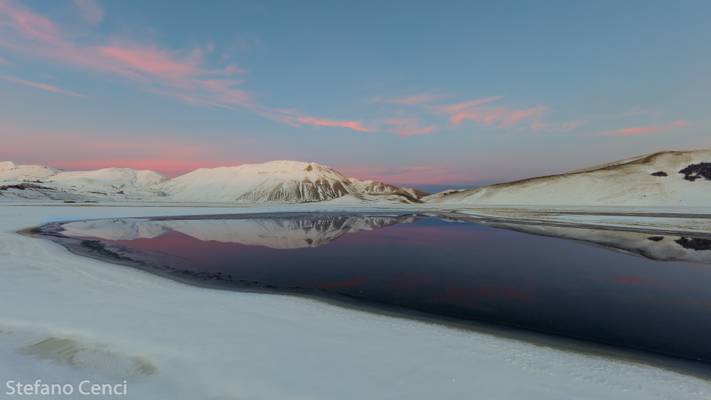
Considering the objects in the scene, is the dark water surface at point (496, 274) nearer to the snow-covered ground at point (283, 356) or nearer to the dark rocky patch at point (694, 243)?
the dark rocky patch at point (694, 243)

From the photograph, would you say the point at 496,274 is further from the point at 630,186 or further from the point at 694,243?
the point at 630,186

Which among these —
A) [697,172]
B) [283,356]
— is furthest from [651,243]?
[697,172]

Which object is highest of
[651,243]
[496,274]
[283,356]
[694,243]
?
[283,356]

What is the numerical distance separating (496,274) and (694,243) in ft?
76.2

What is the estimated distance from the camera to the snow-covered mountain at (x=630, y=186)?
97.5 m

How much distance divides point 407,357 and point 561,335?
480cm

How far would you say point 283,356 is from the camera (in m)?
7.51

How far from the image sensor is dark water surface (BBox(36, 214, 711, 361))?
10570 millimetres

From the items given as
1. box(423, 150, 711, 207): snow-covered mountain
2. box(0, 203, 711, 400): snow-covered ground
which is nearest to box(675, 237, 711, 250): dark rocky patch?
box(0, 203, 711, 400): snow-covered ground

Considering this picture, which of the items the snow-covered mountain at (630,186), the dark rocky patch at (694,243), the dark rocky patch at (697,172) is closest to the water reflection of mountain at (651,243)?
the dark rocky patch at (694,243)

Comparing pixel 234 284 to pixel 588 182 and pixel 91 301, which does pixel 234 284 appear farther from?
pixel 588 182

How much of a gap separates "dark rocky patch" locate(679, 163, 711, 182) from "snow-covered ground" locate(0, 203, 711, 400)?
452 ft

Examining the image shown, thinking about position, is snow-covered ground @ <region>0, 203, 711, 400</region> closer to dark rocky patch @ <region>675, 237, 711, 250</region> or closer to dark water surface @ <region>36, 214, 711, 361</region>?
dark water surface @ <region>36, 214, 711, 361</region>

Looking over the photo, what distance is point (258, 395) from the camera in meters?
6.04
